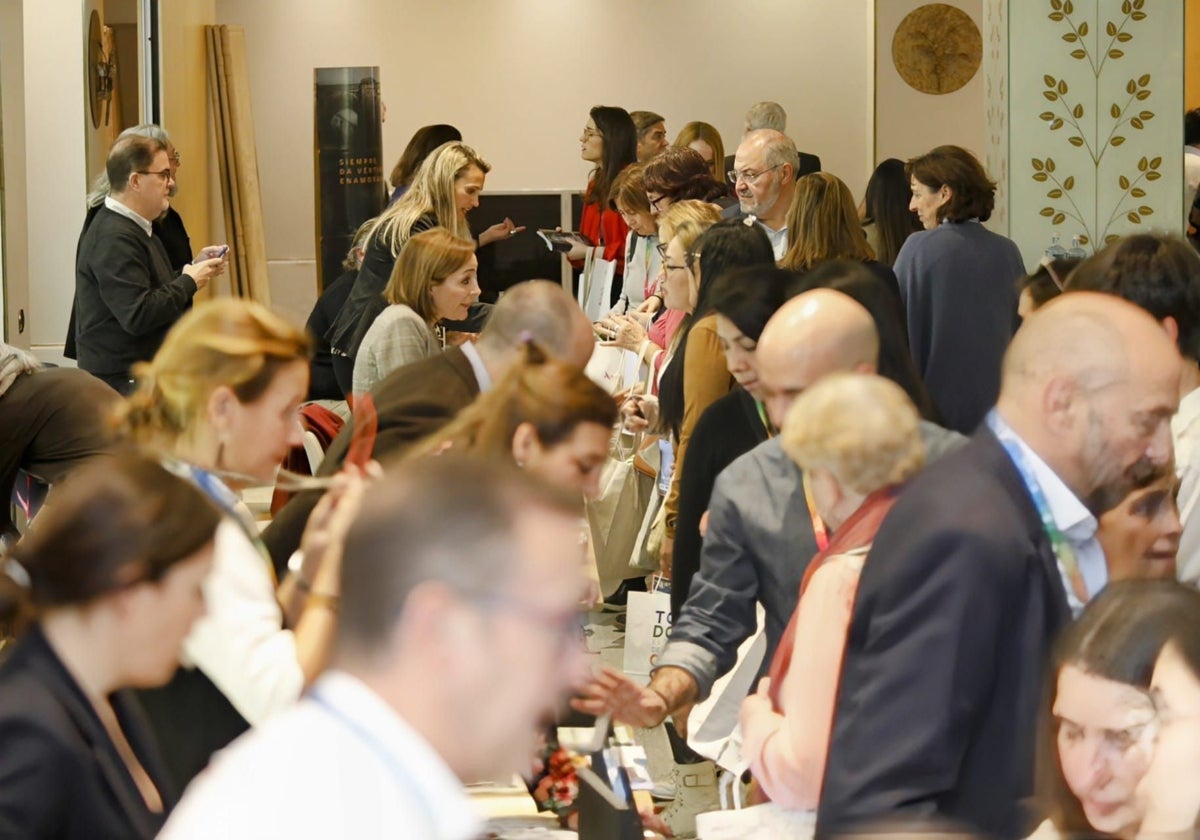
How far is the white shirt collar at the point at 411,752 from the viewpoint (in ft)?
3.80

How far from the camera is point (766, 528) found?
9.77ft

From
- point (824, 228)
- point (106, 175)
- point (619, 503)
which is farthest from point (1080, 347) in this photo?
point (106, 175)

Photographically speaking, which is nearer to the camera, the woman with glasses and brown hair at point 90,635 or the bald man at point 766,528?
the woman with glasses and brown hair at point 90,635

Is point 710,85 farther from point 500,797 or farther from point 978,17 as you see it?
point 500,797

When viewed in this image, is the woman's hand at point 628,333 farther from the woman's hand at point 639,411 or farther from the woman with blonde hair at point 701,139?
the woman with blonde hair at point 701,139

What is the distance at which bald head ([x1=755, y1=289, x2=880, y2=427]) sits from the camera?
2.91 meters

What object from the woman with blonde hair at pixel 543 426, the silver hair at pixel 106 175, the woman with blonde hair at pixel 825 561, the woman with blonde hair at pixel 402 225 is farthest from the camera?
the silver hair at pixel 106 175

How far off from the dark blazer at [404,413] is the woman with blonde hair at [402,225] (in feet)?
7.49

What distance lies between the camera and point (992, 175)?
6.98 meters

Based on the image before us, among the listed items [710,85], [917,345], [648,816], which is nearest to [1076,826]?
[648,816]

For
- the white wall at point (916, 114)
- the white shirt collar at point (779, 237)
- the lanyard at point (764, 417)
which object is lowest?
the lanyard at point (764, 417)

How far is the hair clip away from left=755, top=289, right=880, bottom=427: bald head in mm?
1412

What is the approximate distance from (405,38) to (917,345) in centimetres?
879

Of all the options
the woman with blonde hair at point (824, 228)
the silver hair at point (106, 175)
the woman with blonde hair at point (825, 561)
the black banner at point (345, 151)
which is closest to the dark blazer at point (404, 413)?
the woman with blonde hair at point (825, 561)
